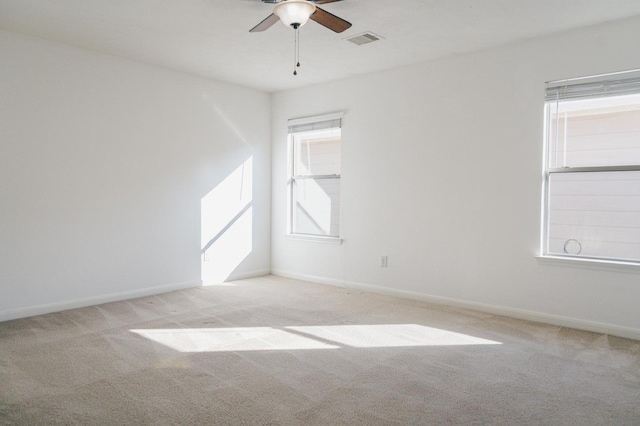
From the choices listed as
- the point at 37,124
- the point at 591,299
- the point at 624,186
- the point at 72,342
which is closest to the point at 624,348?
the point at 591,299

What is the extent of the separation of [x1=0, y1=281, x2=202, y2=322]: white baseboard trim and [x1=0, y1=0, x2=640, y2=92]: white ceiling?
2.49 meters

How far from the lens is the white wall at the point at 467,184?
3758 mm

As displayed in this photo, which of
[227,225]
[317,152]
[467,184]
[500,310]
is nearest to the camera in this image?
[500,310]

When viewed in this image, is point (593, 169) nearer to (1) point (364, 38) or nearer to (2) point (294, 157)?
(1) point (364, 38)

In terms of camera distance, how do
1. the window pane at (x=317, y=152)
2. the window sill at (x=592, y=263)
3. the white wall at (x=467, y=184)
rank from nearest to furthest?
the window sill at (x=592, y=263), the white wall at (x=467, y=184), the window pane at (x=317, y=152)

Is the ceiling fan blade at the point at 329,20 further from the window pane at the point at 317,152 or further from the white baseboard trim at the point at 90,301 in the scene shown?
the white baseboard trim at the point at 90,301

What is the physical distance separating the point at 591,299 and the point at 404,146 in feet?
7.59

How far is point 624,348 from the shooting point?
10.9 ft

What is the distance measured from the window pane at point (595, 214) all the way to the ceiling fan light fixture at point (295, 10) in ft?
8.65

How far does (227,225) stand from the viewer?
5734 mm

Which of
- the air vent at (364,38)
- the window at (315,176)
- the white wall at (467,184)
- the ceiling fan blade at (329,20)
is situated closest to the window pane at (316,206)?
the window at (315,176)

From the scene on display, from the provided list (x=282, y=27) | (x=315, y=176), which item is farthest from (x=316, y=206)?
(x=282, y=27)

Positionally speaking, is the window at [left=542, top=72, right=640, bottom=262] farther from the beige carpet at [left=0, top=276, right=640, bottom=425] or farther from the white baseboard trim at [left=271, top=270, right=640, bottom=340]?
the beige carpet at [left=0, top=276, right=640, bottom=425]

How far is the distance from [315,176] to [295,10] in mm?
3073
